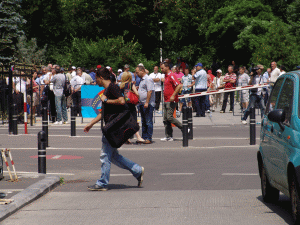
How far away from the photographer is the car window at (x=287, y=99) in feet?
23.7

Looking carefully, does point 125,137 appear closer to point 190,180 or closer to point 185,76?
point 190,180

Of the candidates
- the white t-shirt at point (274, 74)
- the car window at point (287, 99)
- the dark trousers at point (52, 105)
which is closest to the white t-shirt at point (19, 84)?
the dark trousers at point (52, 105)

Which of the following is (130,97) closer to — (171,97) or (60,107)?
(171,97)

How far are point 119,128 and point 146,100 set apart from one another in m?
6.63

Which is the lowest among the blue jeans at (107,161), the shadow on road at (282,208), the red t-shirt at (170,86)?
the shadow on road at (282,208)

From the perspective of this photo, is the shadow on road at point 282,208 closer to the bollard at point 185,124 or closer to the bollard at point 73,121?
the bollard at point 185,124

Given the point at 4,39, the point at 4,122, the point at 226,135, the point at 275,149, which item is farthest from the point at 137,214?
the point at 4,39

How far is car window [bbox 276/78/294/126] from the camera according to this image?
7.24m

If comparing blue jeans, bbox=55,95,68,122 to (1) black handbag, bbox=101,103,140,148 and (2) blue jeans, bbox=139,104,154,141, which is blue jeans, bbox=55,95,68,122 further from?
(1) black handbag, bbox=101,103,140,148

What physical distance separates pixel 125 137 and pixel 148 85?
22.5ft

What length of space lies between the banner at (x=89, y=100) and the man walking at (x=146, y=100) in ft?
23.9

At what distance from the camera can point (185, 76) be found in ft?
86.1

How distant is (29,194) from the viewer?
28.6 ft

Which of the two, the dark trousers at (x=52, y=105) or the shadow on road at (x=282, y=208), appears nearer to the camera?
the shadow on road at (x=282, y=208)
